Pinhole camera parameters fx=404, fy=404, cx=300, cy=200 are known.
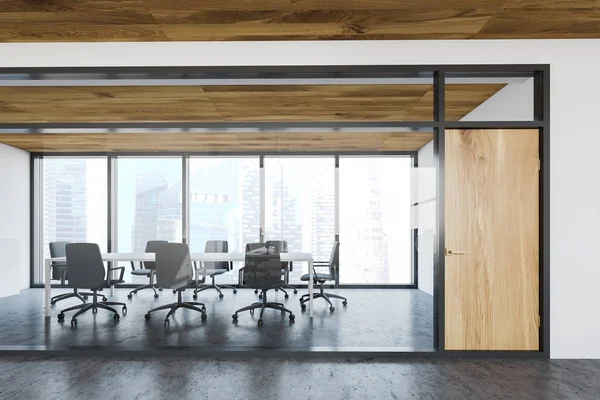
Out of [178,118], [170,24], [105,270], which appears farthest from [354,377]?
[170,24]

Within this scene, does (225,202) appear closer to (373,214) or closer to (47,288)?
(373,214)

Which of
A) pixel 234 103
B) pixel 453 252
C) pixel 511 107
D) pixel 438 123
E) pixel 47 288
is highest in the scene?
pixel 234 103

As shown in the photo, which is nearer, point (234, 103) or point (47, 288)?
point (47, 288)

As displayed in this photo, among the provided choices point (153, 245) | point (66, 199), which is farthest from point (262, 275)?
point (66, 199)

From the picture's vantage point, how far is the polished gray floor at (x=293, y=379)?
291cm

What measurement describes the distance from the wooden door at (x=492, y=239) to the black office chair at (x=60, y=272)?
11.7 feet

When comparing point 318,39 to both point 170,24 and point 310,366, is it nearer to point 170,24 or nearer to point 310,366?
point 170,24

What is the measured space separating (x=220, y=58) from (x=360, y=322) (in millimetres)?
2854

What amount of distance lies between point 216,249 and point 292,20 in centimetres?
217

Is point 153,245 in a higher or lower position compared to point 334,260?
higher

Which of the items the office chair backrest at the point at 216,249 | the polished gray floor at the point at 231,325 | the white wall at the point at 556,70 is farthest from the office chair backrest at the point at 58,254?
the white wall at the point at 556,70

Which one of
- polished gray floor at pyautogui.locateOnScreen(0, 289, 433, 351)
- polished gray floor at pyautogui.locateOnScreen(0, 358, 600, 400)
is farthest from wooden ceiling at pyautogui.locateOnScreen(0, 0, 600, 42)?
polished gray floor at pyautogui.locateOnScreen(0, 358, 600, 400)

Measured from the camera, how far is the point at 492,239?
12.1 feet

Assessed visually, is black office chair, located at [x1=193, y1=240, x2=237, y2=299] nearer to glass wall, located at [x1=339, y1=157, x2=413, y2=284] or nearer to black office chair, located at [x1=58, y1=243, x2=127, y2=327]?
black office chair, located at [x1=58, y1=243, x2=127, y2=327]
